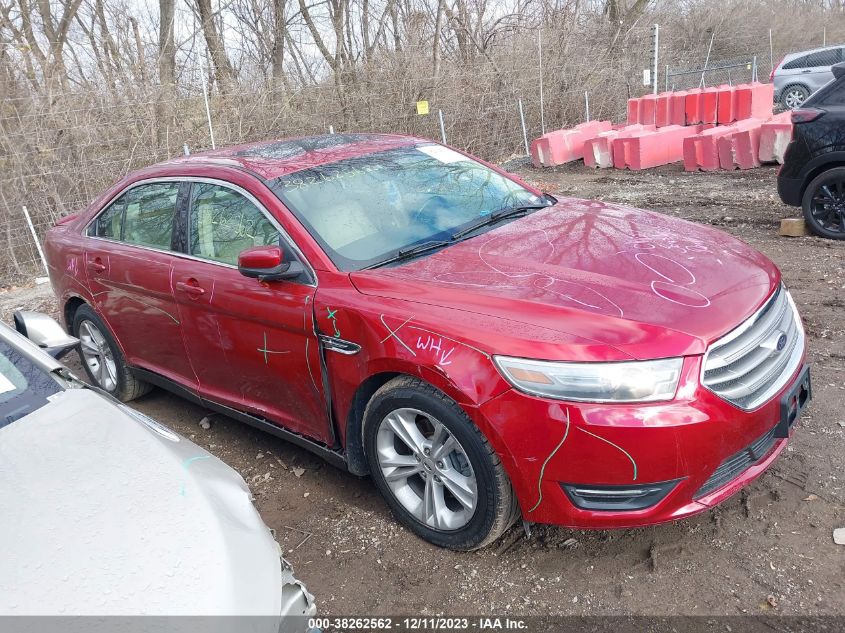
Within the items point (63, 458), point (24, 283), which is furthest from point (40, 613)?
point (24, 283)

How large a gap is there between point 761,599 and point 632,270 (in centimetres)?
132

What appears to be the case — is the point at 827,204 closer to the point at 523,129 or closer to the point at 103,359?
the point at 103,359

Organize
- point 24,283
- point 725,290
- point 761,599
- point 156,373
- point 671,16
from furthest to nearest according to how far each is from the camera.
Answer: point 671,16, point 24,283, point 156,373, point 725,290, point 761,599

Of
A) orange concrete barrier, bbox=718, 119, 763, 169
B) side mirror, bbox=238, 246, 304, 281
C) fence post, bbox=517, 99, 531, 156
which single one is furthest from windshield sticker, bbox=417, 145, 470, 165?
fence post, bbox=517, 99, 531, 156

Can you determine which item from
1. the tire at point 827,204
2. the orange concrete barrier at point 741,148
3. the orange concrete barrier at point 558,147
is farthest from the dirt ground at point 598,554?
the orange concrete barrier at point 558,147

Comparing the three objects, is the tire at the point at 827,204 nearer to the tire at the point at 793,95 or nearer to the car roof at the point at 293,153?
the car roof at the point at 293,153

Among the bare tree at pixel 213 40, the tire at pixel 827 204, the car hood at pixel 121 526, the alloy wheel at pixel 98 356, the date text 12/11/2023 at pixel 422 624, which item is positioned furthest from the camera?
the bare tree at pixel 213 40

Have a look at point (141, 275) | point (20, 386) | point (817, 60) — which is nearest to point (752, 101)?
point (817, 60)

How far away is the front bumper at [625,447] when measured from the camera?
2430 mm

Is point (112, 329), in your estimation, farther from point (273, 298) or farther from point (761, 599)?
point (761, 599)

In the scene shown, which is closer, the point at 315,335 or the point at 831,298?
the point at 315,335

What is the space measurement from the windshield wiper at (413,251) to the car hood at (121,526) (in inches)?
50.3

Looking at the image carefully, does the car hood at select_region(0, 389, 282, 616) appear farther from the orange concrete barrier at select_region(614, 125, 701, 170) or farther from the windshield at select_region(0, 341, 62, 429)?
the orange concrete barrier at select_region(614, 125, 701, 170)

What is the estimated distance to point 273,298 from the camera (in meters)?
3.33
